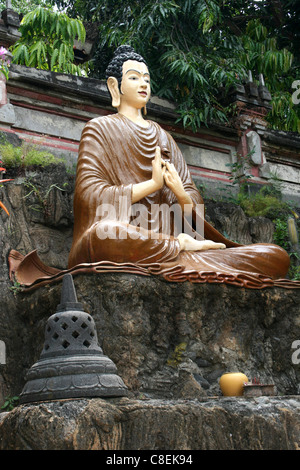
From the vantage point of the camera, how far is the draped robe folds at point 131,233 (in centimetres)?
545

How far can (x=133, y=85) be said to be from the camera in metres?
7.01

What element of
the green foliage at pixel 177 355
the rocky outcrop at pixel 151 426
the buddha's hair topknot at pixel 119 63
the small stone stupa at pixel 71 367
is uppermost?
the buddha's hair topknot at pixel 119 63

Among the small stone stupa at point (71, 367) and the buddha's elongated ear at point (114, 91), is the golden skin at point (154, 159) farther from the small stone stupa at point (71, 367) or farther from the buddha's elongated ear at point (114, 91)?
the small stone stupa at point (71, 367)

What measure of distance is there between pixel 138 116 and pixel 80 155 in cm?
97

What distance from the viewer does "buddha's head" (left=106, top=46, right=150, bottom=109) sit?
23.0ft

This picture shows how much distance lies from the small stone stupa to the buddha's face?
12.5 feet

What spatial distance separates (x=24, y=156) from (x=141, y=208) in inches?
65.8

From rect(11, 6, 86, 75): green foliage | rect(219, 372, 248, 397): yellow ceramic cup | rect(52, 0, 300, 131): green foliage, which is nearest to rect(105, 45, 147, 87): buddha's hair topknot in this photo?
rect(52, 0, 300, 131): green foliage

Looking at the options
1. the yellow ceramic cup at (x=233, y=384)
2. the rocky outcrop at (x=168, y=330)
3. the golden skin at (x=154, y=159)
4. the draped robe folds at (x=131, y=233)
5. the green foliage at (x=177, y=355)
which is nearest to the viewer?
the yellow ceramic cup at (x=233, y=384)

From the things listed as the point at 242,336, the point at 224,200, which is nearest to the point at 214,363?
the point at 242,336

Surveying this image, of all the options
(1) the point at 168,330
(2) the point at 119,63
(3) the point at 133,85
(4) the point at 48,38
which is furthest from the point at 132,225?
(4) the point at 48,38

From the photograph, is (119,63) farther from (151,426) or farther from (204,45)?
(151,426)

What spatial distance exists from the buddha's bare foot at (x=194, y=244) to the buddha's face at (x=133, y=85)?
1.81 meters

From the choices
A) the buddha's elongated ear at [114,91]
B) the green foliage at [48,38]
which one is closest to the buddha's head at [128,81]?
the buddha's elongated ear at [114,91]
